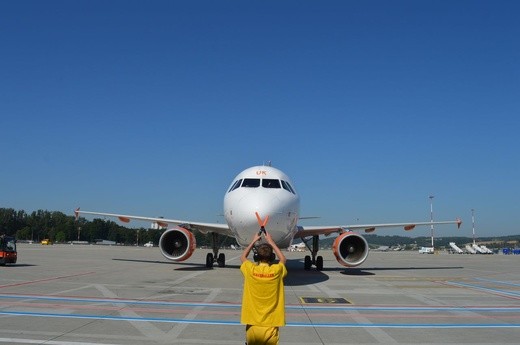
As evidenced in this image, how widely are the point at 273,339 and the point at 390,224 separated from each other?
69.6ft

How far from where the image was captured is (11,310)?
902cm

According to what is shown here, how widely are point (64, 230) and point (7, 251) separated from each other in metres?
142

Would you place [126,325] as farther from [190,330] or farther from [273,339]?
[273,339]

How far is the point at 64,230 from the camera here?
153000mm

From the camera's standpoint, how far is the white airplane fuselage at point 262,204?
14492mm

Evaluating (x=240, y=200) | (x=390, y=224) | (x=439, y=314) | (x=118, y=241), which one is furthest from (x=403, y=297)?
(x=118, y=241)

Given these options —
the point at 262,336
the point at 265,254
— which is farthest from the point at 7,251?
the point at 262,336

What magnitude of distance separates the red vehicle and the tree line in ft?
416

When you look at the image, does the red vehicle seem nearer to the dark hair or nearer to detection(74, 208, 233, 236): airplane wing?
detection(74, 208, 233, 236): airplane wing

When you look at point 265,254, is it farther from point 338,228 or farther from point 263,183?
point 338,228

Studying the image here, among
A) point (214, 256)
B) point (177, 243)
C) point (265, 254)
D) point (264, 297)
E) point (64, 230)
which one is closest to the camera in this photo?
point (264, 297)

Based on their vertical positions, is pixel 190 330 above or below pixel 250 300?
below

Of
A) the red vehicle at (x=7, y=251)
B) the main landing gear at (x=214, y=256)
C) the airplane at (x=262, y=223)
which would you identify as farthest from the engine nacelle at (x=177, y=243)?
the red vehicle at (x=7, y=251)

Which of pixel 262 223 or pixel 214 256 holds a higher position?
pixel 262 223
